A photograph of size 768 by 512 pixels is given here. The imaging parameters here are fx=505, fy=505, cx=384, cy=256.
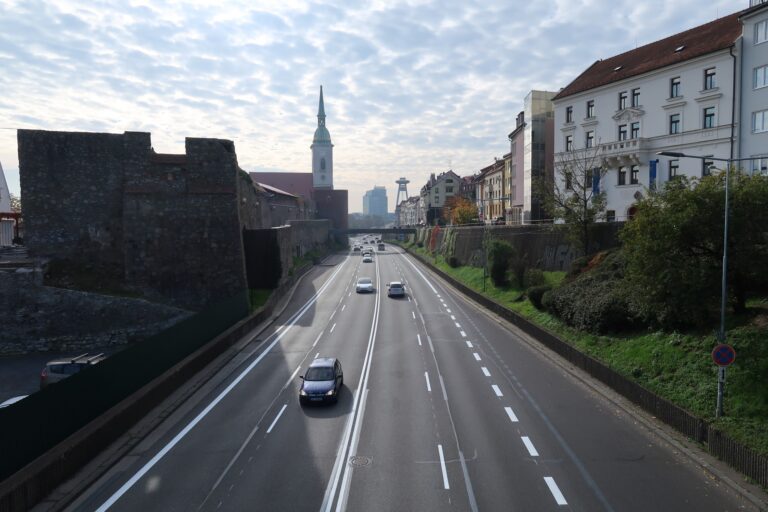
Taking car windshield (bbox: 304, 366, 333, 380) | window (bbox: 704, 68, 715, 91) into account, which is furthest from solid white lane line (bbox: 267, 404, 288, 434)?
window (bbox: 704, 68, 715, 91)

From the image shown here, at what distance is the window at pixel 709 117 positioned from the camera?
120ft

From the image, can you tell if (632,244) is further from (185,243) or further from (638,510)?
(185,243)

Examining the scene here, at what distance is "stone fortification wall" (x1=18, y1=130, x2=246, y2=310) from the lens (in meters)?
32.9

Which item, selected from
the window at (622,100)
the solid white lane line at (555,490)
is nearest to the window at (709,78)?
the window at (622,100)

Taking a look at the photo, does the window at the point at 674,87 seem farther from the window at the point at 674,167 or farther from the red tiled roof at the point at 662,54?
the window at the point at 674,167

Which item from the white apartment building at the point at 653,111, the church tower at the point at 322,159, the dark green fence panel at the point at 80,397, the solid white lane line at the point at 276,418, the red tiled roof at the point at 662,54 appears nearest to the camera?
the dark green fence panel at the point at 80,397

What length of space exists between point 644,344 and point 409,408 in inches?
391

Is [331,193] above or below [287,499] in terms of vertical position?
above

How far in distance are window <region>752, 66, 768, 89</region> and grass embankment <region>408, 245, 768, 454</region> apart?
21.1 meters

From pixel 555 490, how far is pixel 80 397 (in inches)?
513

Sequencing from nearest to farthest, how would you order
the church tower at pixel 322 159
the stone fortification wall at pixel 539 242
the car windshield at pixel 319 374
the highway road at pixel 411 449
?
the highway road at pixel 411 449
the car windshield at pixel 319 374
the stone fortification wall at pixel 539 242
the church tower at pixel 322 159

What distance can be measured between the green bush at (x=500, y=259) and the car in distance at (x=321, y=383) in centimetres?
2555

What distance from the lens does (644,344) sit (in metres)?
20.2

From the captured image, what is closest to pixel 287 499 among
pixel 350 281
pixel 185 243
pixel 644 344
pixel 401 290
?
pixel 644 344
